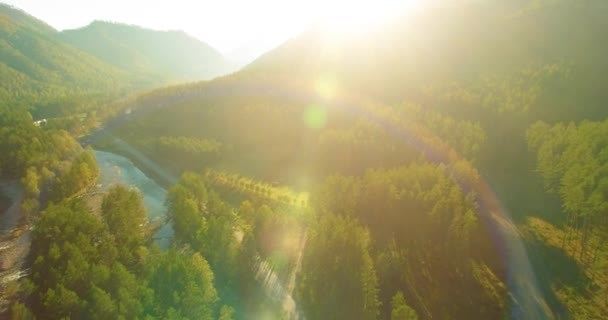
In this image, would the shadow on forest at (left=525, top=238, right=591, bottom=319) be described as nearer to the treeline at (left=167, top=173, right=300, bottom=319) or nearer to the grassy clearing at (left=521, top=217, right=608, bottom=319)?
the grassy clearing at (left=521, top=217, right=608, bottom=319)

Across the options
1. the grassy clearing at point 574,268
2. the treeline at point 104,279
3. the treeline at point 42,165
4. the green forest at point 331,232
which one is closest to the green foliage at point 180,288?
the treeline at point 104,279

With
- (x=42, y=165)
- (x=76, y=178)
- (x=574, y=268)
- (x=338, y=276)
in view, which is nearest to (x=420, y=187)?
(x=574, y=268)

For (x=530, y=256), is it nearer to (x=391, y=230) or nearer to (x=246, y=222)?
(x=391, y=230)

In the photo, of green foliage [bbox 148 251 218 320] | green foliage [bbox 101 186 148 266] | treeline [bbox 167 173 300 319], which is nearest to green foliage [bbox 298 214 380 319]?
treeline [bbox 167 173 300 319]

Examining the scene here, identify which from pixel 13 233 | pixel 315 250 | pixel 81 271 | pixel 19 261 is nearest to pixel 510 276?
pixel 315 250

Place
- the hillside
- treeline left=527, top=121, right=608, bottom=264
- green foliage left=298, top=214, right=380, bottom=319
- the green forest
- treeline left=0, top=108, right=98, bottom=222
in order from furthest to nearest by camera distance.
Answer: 1. treeline left=0, top=108, right=98, bottom=222
2. treeline left=527, top=121, right=608, bottom=264
3. the hillside
4. green foliage left=298, top=214, right=380, bottom=319
5. the green forest

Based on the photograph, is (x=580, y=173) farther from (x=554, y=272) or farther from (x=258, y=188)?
(x=258, y=188)

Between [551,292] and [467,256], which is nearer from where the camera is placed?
[551,292]
